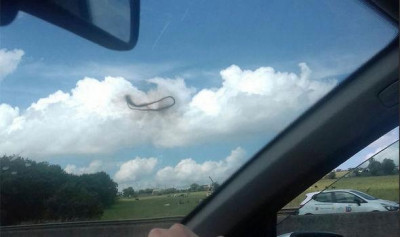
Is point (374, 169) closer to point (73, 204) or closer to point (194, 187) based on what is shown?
point (194, 187)

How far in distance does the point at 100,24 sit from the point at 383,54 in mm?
1528

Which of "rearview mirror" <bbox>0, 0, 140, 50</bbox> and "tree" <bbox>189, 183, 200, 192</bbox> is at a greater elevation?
"rearview mirror" <bbox>0, 0, 140, 50</bbox>

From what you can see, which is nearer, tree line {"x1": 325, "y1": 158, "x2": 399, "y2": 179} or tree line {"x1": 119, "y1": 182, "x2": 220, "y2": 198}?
tree line {"x1": 325, "y1": 158, "x2": 399, "y2": 179}

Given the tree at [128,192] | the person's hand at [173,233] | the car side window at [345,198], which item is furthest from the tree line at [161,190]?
the person's hand at [173,233]

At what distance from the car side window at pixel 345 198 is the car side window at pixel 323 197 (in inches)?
1.5

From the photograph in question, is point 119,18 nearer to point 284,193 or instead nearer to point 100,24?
point 100,24

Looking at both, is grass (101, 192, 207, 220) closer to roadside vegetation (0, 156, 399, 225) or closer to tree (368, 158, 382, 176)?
roadside vegetation (0, 156, 399, 225)

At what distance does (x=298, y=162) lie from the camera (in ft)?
11.6

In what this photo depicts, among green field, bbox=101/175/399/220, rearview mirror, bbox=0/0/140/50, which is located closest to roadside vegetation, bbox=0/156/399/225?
green field, bbox=101/175/399/220

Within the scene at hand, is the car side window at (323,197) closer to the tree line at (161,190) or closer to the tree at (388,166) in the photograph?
the tree at (388,166)

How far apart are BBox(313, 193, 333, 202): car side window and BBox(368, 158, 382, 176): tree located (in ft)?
0.93

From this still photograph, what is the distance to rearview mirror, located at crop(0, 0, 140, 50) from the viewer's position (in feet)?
8.16

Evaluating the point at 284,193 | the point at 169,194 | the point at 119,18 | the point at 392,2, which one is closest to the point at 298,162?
the point at 284,193

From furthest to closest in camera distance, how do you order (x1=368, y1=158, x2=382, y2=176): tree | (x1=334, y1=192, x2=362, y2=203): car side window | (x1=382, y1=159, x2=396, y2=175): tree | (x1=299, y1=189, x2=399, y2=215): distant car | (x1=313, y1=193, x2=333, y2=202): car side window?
(x1=313, y1=193, x2=333, y2=202): car side window < (x1=334, y1=192, x2=362, y2=203): car side window < (x1=299, y1=189, x2=399, y2=215): distant car < (x1=368, y1=158, x2=382, y2=176): tree < (x1=382, y1=159, x2=396, y2=175): tree
